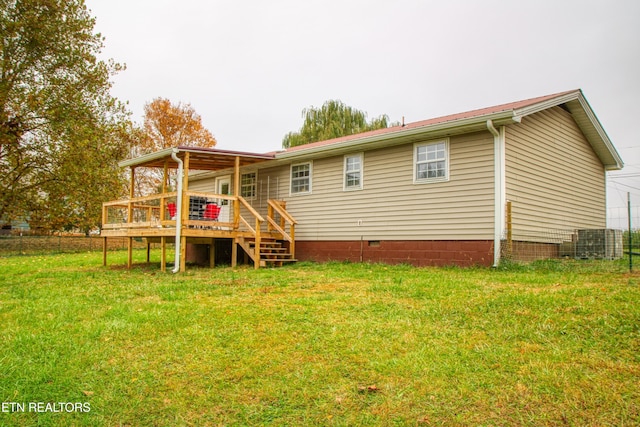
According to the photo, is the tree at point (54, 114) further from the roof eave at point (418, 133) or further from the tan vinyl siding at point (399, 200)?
the roof eave at point (418, 133)

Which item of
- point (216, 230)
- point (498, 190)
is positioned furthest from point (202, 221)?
point (498, 190)

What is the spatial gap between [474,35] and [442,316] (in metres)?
15.3

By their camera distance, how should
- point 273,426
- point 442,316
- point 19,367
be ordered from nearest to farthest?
point 273,426
point 19,367
point 442,316

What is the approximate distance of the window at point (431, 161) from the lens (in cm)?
1053

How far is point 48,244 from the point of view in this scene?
76.2 ft

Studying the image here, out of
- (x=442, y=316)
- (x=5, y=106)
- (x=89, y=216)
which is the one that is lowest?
(x=442, y=316)

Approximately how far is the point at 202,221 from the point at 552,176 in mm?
9032

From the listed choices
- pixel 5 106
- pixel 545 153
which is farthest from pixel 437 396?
pixel 5 106

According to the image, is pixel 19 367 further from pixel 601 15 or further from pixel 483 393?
pixel 601 15

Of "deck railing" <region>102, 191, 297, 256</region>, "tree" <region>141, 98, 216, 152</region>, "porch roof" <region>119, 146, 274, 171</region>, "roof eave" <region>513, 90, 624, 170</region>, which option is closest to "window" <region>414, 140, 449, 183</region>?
"roof eave" <region>513, 90, 624, 170</region>

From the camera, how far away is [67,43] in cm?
1856

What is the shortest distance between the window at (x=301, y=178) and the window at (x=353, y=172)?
4.51 feet

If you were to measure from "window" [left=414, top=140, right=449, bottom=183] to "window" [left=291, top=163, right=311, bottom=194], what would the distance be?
3648 millimetres

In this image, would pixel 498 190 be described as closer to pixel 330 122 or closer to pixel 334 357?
pixel 334 357
